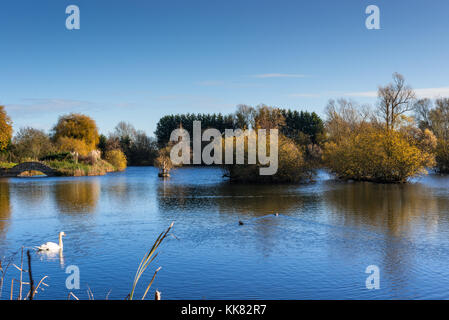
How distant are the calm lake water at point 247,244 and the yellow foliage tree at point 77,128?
109 feet

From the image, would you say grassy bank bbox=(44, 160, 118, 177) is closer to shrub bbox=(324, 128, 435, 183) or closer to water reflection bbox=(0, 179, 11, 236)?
water reflection bbox=(0, 179, 11, 236)

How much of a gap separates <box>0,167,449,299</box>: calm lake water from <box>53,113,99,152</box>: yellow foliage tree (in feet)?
109

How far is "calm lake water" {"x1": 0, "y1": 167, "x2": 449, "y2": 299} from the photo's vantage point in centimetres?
780

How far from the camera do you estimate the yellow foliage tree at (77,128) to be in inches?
2078

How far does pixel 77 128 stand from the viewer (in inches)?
2094

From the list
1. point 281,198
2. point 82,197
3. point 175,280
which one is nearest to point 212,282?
point 175,280

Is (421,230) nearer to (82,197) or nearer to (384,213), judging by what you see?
(384,213)

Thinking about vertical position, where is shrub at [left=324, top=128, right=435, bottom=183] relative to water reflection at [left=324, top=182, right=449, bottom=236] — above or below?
above

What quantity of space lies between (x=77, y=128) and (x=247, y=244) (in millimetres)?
46220

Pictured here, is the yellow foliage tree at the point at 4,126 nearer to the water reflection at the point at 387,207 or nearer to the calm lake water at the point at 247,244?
the calm lake water at the point at 247,244

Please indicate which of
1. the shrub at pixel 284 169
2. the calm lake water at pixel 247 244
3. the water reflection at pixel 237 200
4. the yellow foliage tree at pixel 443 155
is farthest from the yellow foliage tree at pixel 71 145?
the yellow foliage tree at pixel 443 155

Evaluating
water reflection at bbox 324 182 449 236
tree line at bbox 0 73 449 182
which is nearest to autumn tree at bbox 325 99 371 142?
tree line at bbox 0 73 449 182

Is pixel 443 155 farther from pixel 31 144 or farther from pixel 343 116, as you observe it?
pixel 31 144
